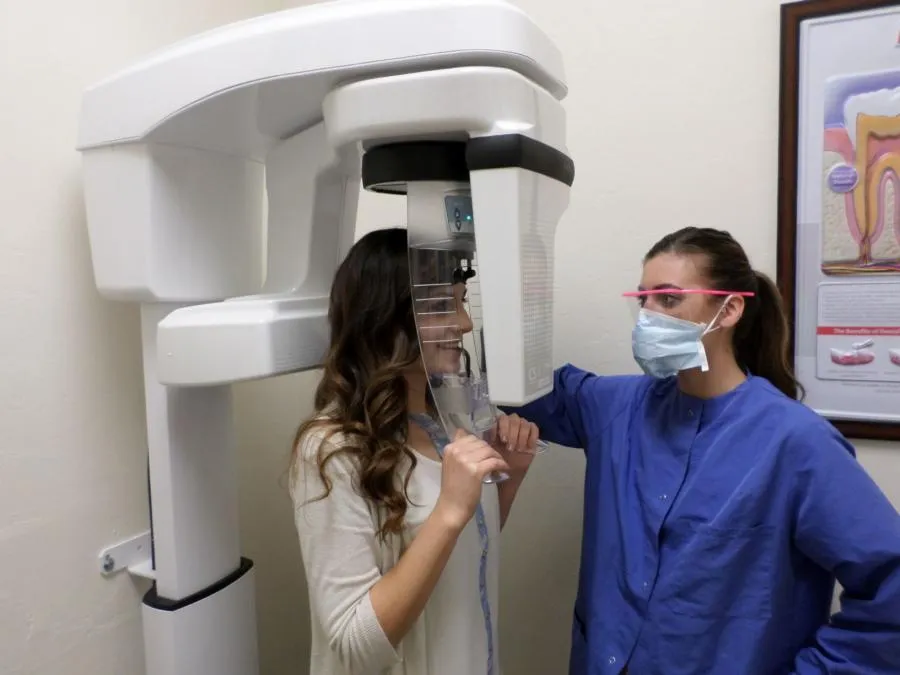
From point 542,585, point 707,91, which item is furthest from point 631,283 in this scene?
point 542,585

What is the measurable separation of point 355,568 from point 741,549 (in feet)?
1.73

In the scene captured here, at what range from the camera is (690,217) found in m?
1.15

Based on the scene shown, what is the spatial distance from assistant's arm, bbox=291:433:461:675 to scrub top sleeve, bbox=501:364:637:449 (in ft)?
1.33

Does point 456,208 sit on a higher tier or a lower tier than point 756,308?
higher

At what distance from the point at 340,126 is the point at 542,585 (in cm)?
103

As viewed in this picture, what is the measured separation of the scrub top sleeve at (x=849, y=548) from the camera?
2.69ft

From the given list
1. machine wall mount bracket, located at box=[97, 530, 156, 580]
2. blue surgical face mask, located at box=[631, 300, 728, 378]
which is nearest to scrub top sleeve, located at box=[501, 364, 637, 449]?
blue surgical face mask, located at box=[631, 300, 728, 378]

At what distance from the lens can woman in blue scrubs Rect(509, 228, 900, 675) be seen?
0.84m

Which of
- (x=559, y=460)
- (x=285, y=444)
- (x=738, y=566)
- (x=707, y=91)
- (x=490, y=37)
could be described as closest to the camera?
(x=490, y=37)

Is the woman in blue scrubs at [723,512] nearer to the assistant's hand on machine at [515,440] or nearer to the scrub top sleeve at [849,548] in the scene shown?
the scrub top sleeve at [849,548]

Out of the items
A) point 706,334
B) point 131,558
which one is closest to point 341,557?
point 131,558

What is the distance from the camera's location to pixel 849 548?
825 millimetres

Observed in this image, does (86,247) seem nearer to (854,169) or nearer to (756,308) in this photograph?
(756,308)

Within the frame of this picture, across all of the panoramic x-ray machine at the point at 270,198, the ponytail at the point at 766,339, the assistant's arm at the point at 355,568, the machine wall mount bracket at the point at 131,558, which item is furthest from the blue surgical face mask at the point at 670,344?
the machine wall mount bracket at the point at 131,558
